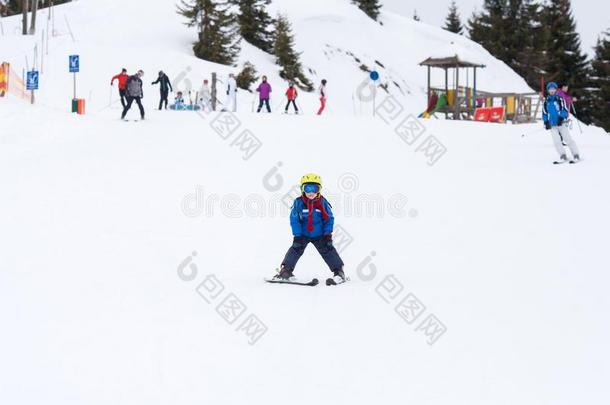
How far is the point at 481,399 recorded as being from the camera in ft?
14.9

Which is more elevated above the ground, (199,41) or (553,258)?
(199,41)

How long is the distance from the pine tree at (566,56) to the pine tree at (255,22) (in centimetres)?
2419

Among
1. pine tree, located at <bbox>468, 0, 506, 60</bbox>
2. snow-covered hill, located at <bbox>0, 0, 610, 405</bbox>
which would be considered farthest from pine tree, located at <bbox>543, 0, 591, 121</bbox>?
snow-covered hill, located at <bbox>0, 0, 610, 405</bbox>

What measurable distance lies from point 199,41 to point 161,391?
41.2m

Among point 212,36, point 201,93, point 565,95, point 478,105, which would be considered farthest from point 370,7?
point 565,95

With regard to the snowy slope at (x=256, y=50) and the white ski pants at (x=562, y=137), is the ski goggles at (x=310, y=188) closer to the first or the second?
the white ski pants at (x=562, y=137)

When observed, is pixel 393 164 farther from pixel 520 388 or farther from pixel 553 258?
pixel 520 388

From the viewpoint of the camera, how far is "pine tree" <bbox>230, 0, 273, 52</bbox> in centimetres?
5166

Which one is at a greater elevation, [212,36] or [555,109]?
[212,36]

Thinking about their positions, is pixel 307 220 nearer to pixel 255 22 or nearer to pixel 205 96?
pixel 205 96

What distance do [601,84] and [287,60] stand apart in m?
25.8

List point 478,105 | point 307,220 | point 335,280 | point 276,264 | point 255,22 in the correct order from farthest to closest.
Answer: point 255,22 → point 478,105 → point 276,264 → point 307,220 → point 335,280

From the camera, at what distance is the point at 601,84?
2201 inches

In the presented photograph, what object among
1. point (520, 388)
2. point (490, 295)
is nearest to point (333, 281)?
point (490, 295)
